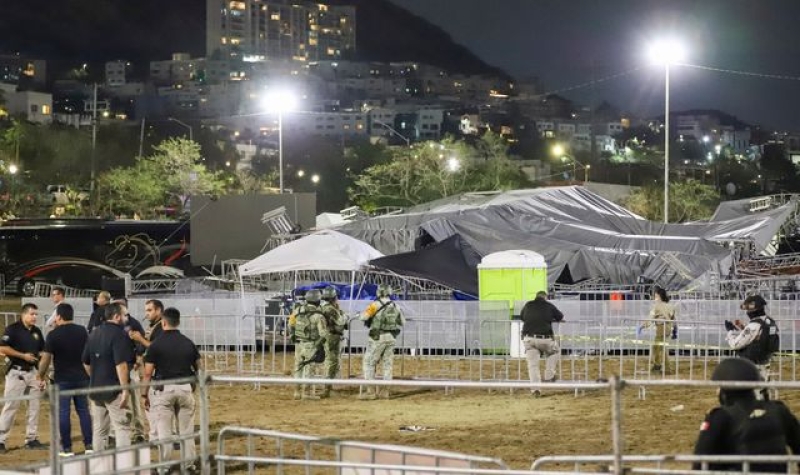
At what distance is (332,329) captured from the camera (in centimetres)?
1945

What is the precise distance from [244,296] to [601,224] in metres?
14.8

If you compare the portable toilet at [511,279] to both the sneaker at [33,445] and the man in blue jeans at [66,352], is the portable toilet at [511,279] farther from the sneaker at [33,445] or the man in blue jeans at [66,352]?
the man in blue jeans at [66,352]

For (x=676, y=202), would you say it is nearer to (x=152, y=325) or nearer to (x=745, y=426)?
(x=152, y=325)

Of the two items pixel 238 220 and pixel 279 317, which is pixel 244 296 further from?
pixel 238 220

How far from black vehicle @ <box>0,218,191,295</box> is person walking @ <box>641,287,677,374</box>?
79.7ft

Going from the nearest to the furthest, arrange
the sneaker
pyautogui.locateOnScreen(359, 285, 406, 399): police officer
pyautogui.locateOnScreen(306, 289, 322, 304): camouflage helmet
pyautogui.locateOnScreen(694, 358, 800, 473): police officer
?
1. pyautogui.locateOnScreen(694, 358, 800, 473): police officer
2. the sneaker
3. pyautogui.locateOnScreen(306, 289, 322, 304): camouflage helmet
4. pyautogui.locateOnScreen(359, 285, 406, 399): police officer

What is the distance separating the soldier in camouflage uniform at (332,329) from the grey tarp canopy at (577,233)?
45.4ft

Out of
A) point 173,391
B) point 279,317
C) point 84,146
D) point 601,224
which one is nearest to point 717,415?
point 173,391

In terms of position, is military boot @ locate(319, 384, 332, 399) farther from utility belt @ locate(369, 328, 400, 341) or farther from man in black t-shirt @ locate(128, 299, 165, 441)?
man in black t-shirt @ locate(128, 299, 165, 441)

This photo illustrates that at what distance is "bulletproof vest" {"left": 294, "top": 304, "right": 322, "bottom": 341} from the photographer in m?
19.1


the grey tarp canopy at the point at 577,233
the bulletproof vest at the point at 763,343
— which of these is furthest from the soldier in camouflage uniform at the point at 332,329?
the grey tarp canopy at the point at 577,233

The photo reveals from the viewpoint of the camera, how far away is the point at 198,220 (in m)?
42.8

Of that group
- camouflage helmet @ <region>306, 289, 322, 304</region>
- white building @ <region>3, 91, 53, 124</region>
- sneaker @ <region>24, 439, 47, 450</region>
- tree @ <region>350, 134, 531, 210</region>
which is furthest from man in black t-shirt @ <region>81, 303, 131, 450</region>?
white building @ <region>3, 91, 53, 124</region>

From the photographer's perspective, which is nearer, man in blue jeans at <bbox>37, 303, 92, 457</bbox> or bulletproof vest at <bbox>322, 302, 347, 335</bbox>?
man in blue jeans at <bbox>37, 303, 92, 457</bbox>
